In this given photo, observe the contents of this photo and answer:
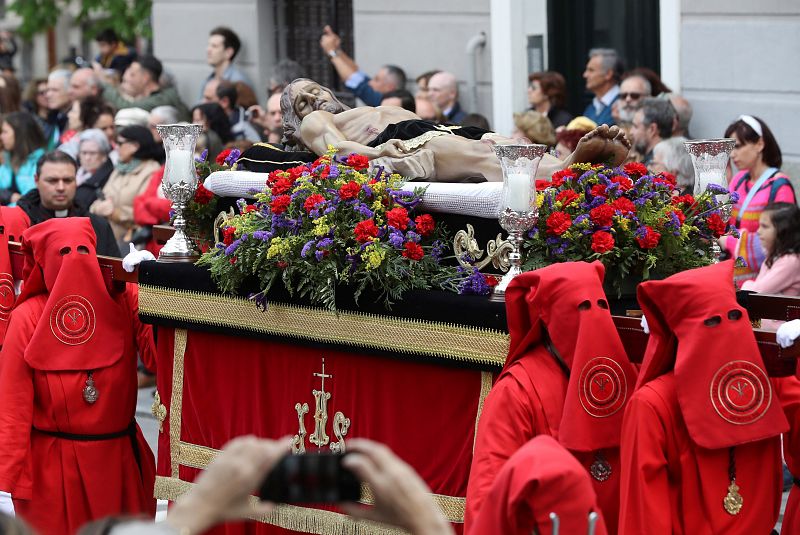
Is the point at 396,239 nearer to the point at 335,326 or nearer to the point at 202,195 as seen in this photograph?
the point at 335,326

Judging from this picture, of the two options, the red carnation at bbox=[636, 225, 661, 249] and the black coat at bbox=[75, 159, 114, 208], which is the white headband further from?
the black coat at bbox=[75, 159, 114, 208]

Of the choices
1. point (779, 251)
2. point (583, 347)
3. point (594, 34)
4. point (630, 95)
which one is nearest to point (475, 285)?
point (583, 347)

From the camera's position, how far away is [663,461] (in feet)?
15.8

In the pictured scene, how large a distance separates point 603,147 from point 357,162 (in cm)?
101

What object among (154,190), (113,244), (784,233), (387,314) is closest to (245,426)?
(387,314)

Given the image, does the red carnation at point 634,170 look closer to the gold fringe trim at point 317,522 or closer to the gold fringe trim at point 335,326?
the gold fringe trim at point 335,326

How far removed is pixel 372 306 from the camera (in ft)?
19.9

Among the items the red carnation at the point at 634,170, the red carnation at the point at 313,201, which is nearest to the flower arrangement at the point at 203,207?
the red carnation at the point at 313,201

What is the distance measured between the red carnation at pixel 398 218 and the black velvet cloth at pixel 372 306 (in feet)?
0.88

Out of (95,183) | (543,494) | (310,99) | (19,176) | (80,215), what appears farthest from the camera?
(19,176)

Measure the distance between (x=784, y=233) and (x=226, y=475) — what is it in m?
5.57

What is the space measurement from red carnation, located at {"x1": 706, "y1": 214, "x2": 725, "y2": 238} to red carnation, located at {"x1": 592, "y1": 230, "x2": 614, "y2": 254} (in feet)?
1.75

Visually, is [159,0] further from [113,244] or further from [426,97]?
[113,244]

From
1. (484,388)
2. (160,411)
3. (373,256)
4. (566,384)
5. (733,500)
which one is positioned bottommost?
(160,411)
